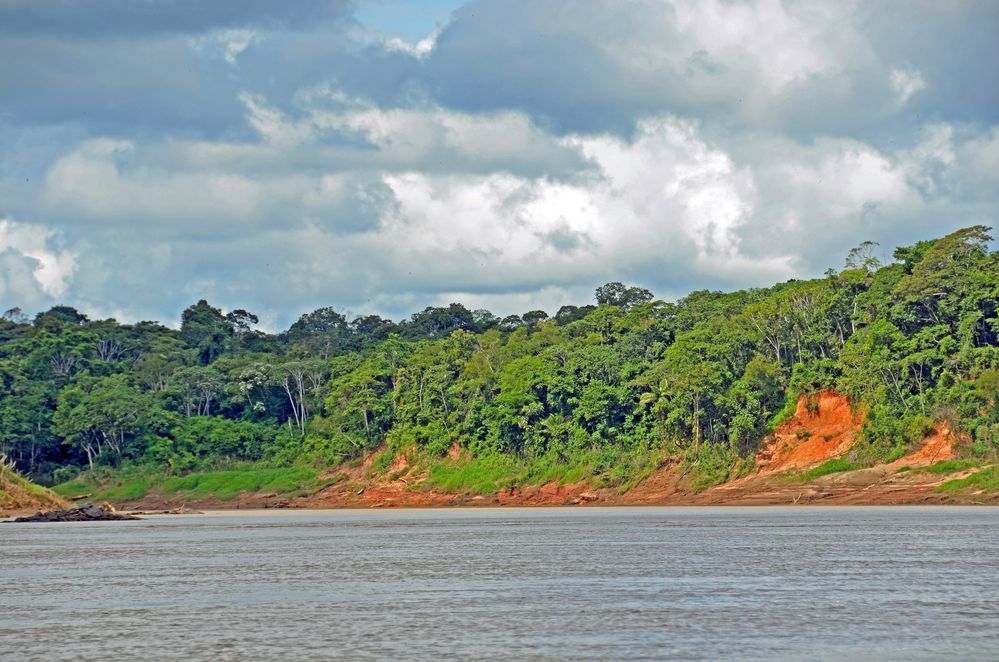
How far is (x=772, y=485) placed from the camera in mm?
94938

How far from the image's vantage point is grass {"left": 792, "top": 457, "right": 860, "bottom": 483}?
91.6 meters

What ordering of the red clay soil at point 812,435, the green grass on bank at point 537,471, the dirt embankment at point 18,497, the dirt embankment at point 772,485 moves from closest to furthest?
the dirt embankment at point 772,485 < the dirt embankment at point 18,497 < the red clay soil at point 812,435 < the green grass on bank at point 537,471

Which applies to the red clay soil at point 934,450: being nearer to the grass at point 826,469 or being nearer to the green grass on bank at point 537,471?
the grass at point 826,469

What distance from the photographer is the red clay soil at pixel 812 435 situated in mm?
94938

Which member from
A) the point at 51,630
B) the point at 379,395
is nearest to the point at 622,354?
the point at 379,395

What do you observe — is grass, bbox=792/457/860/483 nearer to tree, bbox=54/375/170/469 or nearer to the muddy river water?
the muddy river water

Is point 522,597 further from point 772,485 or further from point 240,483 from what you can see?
point 240,483

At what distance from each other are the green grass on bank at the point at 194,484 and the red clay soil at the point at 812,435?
47.9 metres

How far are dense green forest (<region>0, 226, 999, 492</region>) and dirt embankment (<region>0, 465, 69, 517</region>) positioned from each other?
35.8m

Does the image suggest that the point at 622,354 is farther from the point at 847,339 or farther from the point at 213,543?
the point at 213,543

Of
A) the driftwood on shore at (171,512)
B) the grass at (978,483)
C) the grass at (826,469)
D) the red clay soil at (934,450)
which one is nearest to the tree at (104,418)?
the driftwood on shore at (171,512)

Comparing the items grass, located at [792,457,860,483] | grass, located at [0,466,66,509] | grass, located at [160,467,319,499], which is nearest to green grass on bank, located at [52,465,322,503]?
grass, located at [160,467,319,499]

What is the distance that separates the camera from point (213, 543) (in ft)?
187

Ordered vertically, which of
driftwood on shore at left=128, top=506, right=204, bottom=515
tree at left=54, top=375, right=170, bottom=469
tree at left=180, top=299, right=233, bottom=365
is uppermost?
tree at left=180, top=299, right=233, bottom=365
